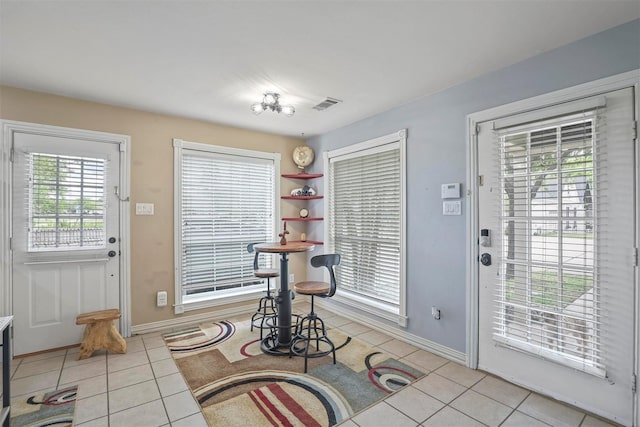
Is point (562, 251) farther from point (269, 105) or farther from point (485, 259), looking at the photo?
point (269, 105)

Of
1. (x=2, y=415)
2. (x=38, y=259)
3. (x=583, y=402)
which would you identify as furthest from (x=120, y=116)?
(x=583, y=402)

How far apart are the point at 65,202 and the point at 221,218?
1624mm

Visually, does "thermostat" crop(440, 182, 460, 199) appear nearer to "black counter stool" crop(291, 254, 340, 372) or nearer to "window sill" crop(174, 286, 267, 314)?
"black counter stool" crop(291, 254, 340, 372)

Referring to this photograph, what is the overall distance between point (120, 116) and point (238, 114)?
127cm

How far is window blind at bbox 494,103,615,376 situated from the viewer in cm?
199

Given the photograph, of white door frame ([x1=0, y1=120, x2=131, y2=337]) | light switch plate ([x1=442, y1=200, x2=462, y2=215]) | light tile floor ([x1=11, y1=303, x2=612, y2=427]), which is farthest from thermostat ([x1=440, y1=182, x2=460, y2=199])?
white door frame ([x1=0, y1=120, x2=131, y2=337])

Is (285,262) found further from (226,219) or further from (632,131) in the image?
(632,131)

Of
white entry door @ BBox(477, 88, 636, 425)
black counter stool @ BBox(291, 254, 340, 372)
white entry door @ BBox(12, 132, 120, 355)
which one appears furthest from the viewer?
white entry door @ BBox(12, 132, 120, 355)

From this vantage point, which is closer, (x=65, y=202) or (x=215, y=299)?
(x=65, y=202)

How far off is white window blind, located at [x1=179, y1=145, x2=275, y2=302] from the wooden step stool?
91 centimetres

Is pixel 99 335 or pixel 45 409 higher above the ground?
pixel 99 335

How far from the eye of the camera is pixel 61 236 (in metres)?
3.01

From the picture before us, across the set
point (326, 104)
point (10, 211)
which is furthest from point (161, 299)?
point (326, 104)

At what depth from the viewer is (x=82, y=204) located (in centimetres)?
310
